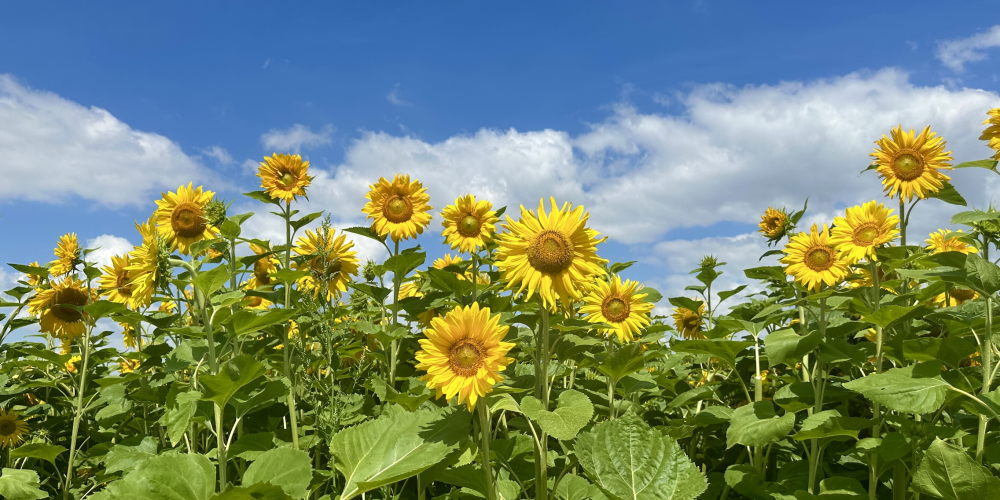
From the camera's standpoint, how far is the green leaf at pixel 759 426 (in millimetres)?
2676

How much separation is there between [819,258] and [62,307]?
210 inches

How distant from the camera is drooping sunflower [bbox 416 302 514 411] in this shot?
2320mm

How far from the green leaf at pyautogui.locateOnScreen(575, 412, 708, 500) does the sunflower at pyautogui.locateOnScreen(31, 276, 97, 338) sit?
408 centimetres

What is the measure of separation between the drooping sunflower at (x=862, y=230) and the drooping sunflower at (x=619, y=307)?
1155mm

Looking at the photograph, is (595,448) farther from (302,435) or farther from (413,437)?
(302,435)

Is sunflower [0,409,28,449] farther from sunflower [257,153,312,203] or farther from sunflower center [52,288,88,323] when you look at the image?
sunflower [257,153,312,203]

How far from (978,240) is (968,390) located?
110 centimetres

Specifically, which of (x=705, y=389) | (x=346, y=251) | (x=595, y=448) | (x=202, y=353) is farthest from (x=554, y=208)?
(x=346, y=251)

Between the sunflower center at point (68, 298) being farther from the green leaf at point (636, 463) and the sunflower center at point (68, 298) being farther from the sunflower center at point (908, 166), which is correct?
the sunflower center at point (908, 166)

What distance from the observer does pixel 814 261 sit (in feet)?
11.9

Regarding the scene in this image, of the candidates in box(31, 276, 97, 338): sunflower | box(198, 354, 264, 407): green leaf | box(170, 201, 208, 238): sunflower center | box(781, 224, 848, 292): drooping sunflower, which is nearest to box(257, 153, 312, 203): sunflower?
box(170, 201, 208, 238): sunflower center

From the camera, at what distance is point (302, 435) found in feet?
12.9

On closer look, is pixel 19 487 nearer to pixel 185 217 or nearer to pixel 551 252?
pixel 185 217

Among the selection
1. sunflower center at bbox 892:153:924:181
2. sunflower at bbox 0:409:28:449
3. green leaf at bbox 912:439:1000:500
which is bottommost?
green leaf at bbox 912:439:1000:500
